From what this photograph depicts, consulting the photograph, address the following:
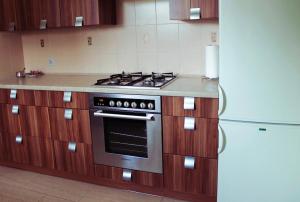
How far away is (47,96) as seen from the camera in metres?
2.65

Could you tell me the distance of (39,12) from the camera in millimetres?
2904

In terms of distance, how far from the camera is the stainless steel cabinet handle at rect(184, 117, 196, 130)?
218 cm

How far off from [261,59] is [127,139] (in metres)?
1.22

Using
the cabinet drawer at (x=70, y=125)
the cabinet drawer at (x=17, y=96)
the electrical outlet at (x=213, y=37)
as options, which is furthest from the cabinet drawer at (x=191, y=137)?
the cabinet drawer at (x=17, y=96)

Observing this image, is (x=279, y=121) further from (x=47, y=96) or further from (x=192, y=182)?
(x=47, y=96)

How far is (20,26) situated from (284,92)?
2.52 meters

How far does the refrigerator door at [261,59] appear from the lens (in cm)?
174

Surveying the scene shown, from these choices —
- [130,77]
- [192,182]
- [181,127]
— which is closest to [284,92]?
[181,127]

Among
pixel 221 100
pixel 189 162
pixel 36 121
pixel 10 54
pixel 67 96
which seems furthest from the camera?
pixel 10 54

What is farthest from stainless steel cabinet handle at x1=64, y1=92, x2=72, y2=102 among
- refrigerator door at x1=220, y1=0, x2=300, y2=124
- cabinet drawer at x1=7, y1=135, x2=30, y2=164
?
refrigerator door at x1=220, y1=0, x2=300, y2=124

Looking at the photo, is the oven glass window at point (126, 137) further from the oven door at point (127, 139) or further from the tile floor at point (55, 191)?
the tile floor at point (55, 191)

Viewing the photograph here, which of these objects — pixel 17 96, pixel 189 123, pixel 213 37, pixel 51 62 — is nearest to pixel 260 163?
pixel 189 123

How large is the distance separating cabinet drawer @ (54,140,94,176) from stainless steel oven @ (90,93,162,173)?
0.09m

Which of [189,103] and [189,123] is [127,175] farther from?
[189,103]
